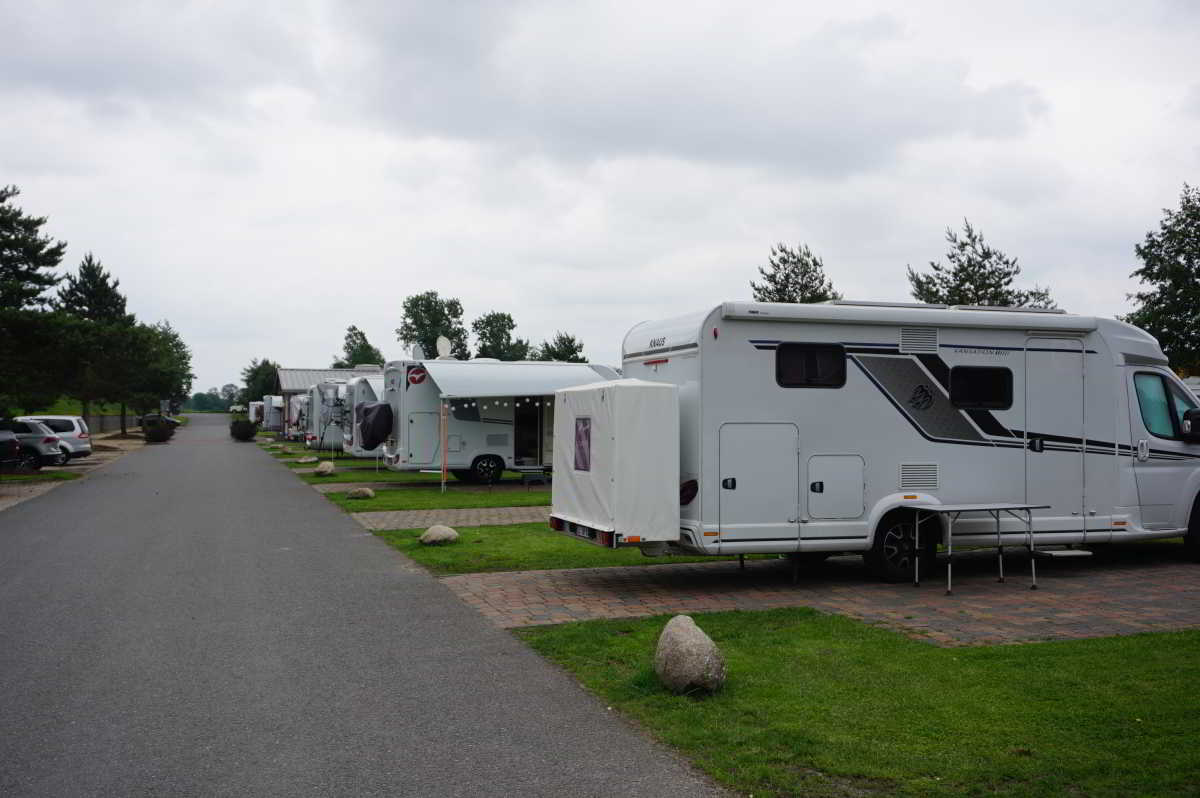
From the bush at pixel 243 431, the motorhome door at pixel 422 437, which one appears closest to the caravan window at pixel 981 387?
the motorhome door at pixel 422 437

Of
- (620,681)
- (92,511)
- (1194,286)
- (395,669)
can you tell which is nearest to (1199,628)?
(620,681)

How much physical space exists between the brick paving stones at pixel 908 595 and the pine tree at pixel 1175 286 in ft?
110

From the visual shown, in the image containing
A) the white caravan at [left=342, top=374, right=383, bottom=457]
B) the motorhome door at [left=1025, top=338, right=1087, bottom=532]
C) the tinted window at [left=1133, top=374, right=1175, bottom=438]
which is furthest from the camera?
the white caravan at [left=342, top=374, right=383, bottom=457]

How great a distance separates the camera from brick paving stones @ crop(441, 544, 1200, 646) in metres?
8.62

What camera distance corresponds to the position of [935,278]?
151ft

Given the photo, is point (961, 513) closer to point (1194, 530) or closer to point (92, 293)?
point (1194, 530)

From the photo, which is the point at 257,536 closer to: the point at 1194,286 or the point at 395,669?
the point at 395,669

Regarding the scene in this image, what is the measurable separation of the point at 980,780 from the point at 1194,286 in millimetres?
43791

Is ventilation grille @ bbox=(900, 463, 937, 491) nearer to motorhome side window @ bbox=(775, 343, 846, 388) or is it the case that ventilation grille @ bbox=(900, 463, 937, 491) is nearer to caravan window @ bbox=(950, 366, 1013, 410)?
caravan window @ bbox=(950, 366, 1013, 410)

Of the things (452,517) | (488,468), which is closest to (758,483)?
(452,517)

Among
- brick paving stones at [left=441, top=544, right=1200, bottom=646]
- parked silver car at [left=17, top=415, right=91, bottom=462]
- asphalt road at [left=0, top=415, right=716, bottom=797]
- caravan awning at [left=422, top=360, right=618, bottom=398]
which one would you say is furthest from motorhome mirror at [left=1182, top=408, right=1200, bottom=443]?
parked silver car at [left=17, top=415, right=91, bottom=462]

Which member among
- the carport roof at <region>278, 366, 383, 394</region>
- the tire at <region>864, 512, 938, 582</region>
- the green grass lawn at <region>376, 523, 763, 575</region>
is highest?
the carport roof at <region>278, 366, 383, 394</region>

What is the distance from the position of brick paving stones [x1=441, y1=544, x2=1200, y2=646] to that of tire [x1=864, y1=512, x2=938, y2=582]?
0.19m

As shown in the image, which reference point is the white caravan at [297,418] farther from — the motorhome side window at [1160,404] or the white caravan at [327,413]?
the motorhome side window at [1160,404]
